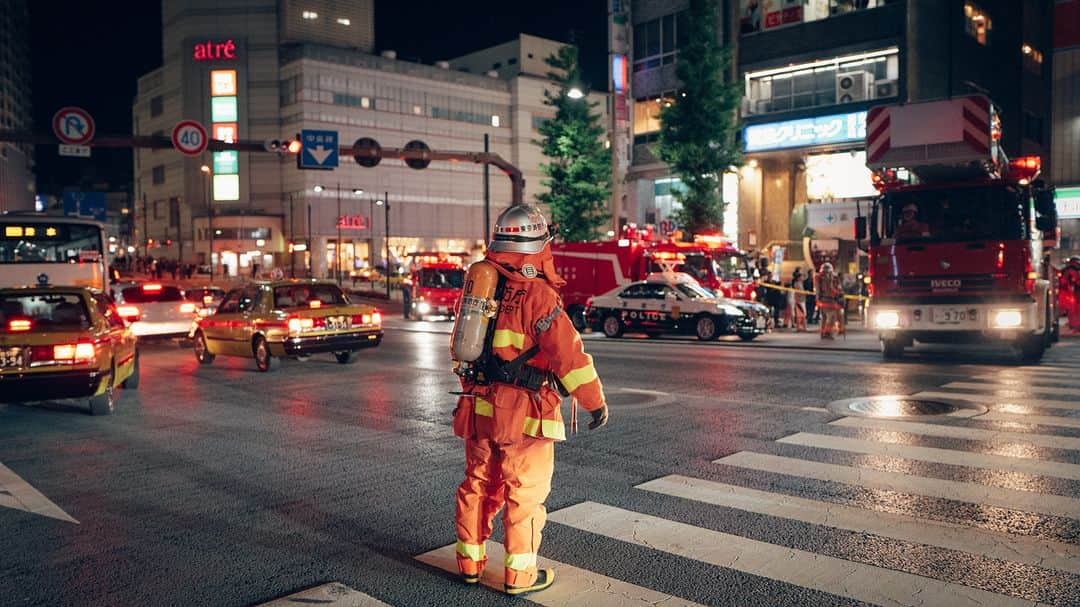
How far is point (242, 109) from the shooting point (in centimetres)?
8644

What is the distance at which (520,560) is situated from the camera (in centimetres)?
436

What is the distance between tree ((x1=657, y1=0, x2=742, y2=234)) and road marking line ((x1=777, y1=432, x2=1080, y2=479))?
28.2 m

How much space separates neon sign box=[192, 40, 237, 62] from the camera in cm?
8688

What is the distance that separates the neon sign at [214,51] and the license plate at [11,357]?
278 feet

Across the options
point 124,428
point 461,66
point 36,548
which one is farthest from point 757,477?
point 461,66

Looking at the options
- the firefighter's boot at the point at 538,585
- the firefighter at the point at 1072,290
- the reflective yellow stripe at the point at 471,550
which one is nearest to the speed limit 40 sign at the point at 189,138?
the reflective yellow stripe at the point at 471,550

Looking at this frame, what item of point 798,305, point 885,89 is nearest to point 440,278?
point 798,305

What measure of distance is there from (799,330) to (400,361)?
1179 centimetres

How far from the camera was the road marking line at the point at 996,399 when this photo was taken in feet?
32.1

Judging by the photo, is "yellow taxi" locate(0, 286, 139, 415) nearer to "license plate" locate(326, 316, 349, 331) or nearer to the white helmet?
"license plate" locate(326, 316, 349, 331)

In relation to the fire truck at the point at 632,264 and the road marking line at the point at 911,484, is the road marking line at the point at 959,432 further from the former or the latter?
the fire truck at the point at 632,264

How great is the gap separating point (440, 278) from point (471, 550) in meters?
28.7

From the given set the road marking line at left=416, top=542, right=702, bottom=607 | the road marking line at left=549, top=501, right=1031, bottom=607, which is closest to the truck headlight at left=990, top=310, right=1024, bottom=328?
the road marking line at left=549, top=501, right=1031, bottom=607

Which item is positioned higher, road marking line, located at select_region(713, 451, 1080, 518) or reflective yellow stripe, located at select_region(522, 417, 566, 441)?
reflective yellow stripe, located at select_region(522, 417, 566, 441)
